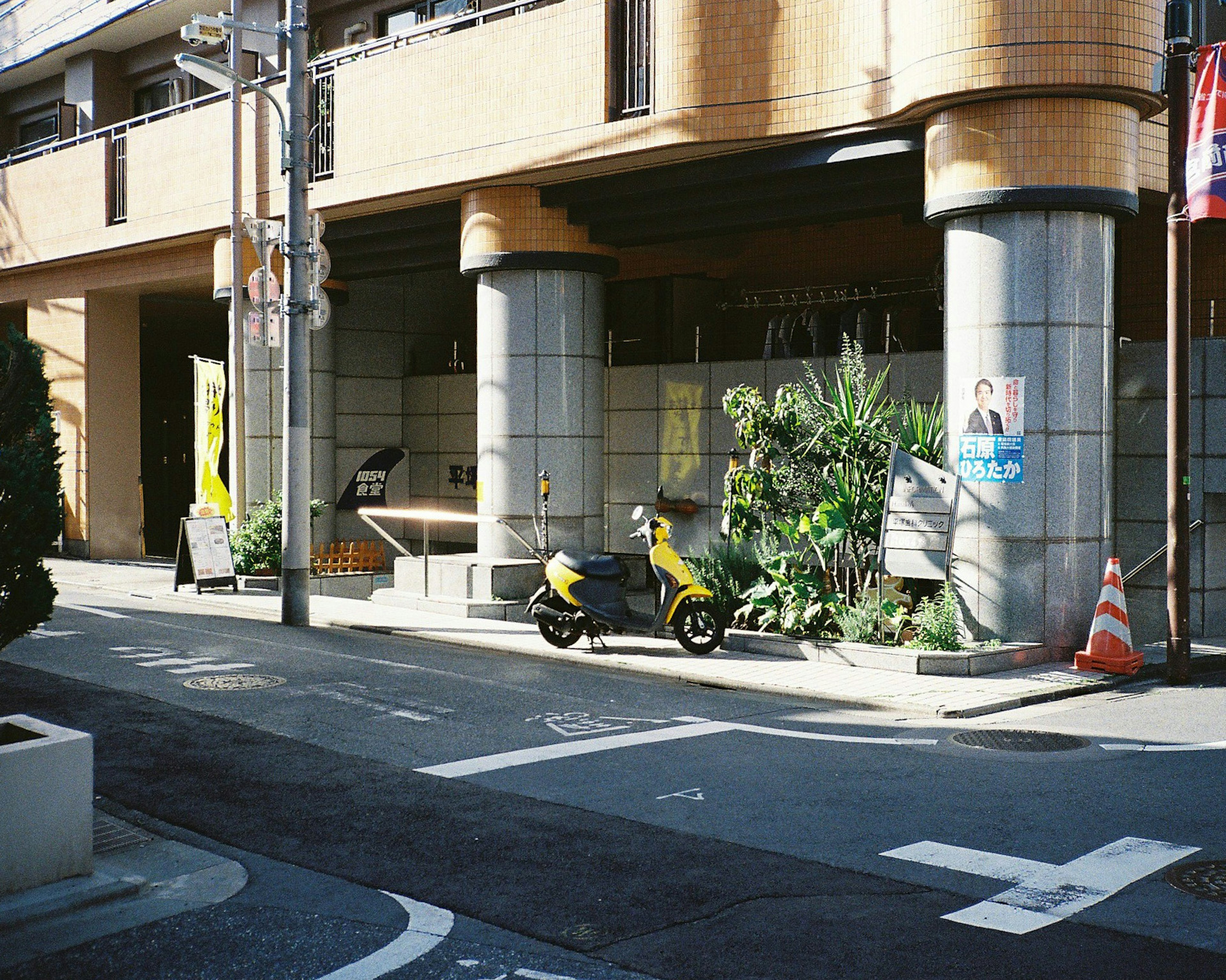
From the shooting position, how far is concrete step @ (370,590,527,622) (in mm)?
16781

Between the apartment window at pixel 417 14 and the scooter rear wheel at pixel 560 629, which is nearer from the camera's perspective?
the scooter rear wheel at pixel 560 629

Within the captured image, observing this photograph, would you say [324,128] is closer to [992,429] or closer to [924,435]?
[924,435]

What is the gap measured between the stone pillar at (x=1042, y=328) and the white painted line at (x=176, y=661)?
7.54m

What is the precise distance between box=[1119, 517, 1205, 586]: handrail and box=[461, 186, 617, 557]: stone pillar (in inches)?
269

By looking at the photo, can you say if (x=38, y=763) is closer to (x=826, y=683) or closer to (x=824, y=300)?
(x=826, y=683)

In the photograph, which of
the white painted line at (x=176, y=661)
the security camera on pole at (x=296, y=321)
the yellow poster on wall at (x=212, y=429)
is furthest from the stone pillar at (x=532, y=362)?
the yellow poster on wall at (x=212, y=429)

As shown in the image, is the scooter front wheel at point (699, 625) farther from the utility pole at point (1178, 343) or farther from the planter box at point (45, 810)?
the planter box at point (45, 810)

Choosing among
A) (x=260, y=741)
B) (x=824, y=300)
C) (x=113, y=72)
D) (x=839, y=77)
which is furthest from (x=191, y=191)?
(x=260, y=741)

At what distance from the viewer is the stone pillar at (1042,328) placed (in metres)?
12.8

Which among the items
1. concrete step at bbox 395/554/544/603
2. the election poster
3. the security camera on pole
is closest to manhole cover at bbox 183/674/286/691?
the security camera on pole

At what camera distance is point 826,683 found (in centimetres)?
1201

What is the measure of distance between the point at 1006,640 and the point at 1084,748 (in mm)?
3655

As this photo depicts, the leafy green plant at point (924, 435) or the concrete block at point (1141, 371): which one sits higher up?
the concrete block at point (1141, 371)

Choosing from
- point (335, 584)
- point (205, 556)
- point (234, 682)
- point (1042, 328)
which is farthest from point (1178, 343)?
point (205, 556)
